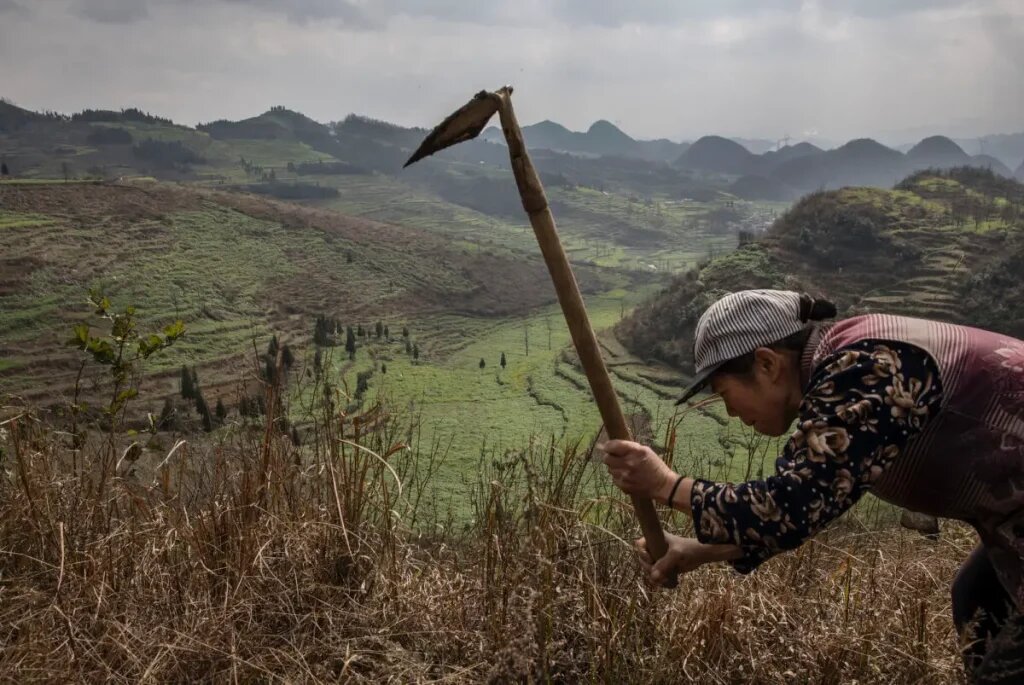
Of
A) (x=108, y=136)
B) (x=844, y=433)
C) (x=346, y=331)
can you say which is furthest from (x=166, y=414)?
(x=108, y=136)

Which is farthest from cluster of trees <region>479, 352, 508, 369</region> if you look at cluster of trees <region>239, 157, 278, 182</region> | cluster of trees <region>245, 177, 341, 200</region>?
cluster of trees <region>239, 157, 278, 182</region>

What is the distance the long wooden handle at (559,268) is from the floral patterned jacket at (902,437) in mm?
494

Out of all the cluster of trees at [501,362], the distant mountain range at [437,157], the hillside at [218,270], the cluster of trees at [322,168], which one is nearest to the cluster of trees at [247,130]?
the distant mountain range at [437,157]

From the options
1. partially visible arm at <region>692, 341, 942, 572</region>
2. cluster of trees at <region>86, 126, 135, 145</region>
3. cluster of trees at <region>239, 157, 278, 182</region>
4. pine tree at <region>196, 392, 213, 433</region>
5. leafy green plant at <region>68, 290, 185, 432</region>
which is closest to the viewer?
partially visible arm at <region>692, 341, 942, 572</region>

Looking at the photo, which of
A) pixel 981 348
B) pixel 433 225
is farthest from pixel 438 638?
pixel 433 225

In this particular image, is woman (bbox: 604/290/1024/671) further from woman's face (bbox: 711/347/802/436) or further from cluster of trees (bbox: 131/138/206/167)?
cluster of trees (bbox: 131/138/206/167)

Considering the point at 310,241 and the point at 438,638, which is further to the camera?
the point at 310,241

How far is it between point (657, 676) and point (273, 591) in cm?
134

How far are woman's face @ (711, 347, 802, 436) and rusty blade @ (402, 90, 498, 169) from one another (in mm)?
930

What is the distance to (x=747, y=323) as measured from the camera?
145 centimetres

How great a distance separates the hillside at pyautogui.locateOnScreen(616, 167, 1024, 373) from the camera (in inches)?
989

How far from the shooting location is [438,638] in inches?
87.0

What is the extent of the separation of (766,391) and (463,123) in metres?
1.05

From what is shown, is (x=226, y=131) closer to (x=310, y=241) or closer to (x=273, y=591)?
(x=310, y=241)
